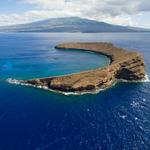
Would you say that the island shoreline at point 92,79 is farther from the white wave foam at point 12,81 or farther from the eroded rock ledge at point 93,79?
the white wave foam at point 12,81

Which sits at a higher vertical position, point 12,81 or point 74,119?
point 74,119

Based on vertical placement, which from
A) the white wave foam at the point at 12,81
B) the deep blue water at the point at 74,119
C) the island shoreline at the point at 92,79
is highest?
the deep blue water at the point at 74,119

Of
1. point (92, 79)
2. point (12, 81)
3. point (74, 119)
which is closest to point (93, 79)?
point (92, 79)

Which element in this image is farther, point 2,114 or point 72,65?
point 72,65

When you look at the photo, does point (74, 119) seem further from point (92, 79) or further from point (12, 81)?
point (12, 81)

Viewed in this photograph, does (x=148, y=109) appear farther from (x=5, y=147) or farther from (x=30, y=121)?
(x=5, y=147)

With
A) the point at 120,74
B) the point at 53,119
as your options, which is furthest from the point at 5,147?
the point at 120,74

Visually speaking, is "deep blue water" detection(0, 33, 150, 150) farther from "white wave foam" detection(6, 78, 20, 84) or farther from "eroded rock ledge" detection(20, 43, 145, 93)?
"eroded rock ledge" detection(20, 43, 145, 93)

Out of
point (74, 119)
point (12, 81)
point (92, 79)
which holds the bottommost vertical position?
point (12, 81)

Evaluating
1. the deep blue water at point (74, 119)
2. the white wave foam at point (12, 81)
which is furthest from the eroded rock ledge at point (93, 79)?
the deep blue water at point (74, 119)

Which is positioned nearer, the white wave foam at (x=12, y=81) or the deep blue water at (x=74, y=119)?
the deep blue water at (x=74, y=119)

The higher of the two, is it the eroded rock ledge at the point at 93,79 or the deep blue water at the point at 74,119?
the deep blue water at the point at 74,119
